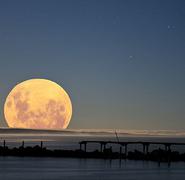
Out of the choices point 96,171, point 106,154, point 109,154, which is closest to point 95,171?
point 96,171

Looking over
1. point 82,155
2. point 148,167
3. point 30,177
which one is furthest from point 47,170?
point 82,155

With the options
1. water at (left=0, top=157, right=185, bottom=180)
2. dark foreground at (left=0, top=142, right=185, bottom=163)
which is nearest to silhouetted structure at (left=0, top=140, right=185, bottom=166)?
dark foreground at (left=0, top=142, right=185, bottom=163)

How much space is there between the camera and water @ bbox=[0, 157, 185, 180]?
259 feet

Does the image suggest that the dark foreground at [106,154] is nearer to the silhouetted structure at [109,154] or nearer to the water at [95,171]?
the silhouetted structure at [109,154]

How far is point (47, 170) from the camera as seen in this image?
89.1m

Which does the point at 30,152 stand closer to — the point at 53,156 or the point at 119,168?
the point at 53,156

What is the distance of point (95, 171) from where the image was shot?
8731cm

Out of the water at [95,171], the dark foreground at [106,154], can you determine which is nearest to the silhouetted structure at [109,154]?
the dark foreground at [106,154]

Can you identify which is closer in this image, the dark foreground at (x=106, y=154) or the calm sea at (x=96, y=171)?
the calm sea at (x=96, y=171)

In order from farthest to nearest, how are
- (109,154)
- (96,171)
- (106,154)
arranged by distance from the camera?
(109,154) → (106,154) → (96,171)

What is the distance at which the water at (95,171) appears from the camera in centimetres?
7900

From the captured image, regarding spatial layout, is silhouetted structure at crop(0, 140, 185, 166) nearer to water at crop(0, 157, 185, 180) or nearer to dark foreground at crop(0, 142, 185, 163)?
dark foreground at crop(0, 142, 185, 163)

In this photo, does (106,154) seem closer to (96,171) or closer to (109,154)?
(109,154)

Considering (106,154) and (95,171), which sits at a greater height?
(106,154)
